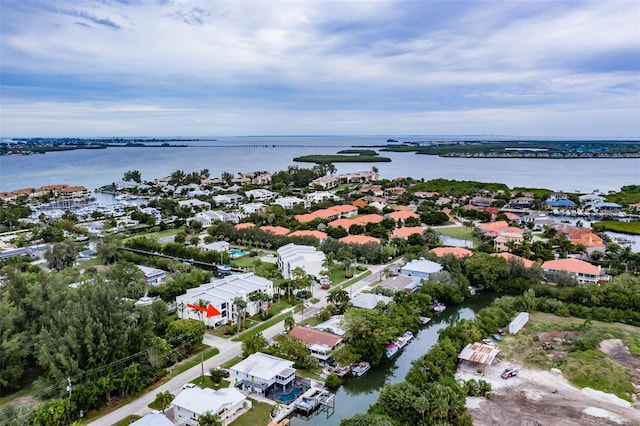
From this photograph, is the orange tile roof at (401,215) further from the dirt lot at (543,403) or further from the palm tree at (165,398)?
the palm tree at (165,398)

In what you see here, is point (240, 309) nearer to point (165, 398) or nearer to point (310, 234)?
point (165, 398)

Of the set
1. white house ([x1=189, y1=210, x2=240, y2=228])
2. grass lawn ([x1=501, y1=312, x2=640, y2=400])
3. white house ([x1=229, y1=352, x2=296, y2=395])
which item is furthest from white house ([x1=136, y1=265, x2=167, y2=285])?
grass lawn ([x1=501, y1=312, x2=640, y2=400])

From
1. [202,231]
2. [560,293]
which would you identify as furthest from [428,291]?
[202,231]

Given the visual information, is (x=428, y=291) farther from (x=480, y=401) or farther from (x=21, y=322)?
(x=21, y=322)

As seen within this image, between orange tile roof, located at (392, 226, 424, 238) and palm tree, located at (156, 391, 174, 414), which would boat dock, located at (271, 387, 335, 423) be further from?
orange tile roof, located at (392, 226, 424, 238)

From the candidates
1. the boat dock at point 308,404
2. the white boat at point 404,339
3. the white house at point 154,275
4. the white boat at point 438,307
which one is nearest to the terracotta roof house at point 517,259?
the white boat at point 438,307
